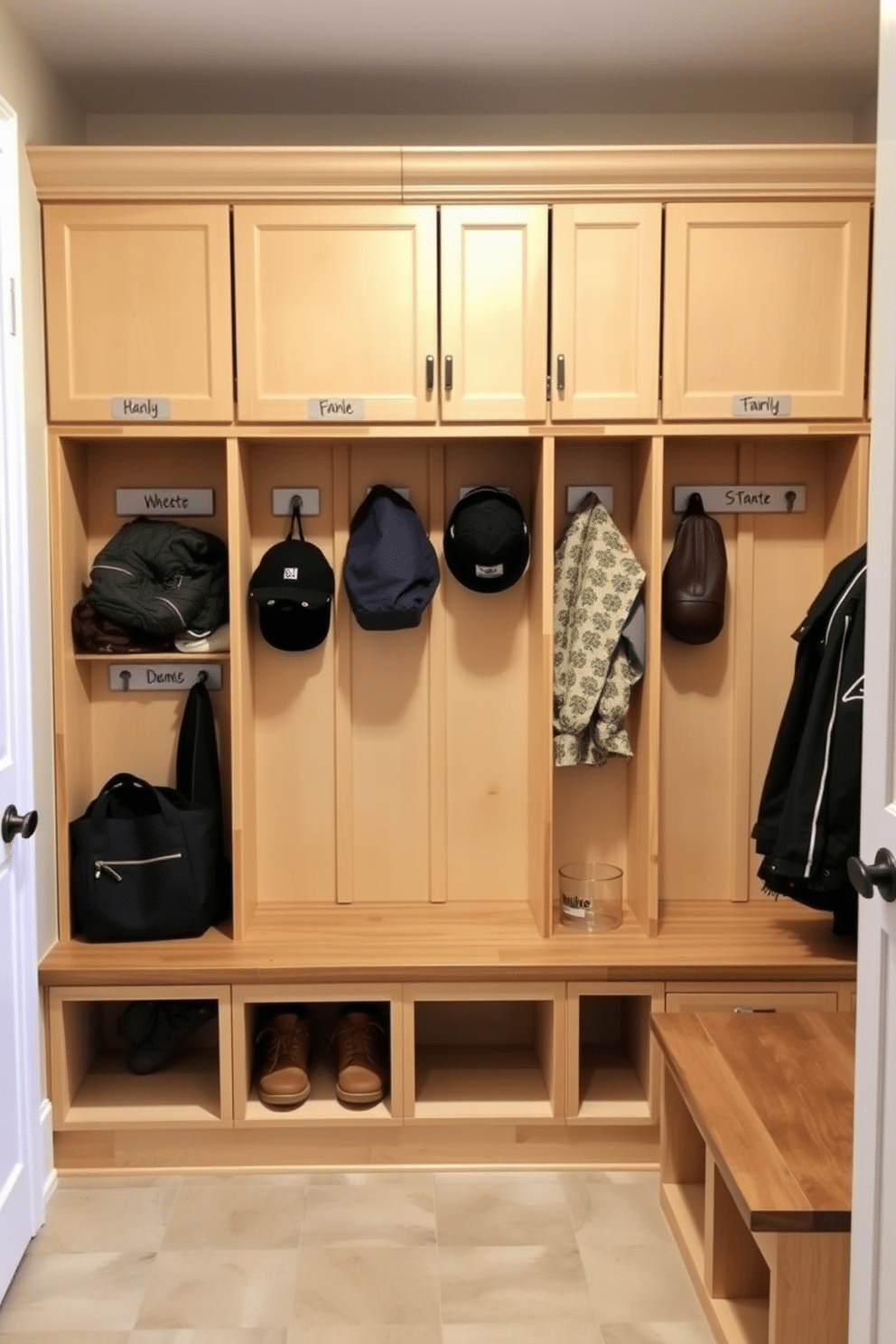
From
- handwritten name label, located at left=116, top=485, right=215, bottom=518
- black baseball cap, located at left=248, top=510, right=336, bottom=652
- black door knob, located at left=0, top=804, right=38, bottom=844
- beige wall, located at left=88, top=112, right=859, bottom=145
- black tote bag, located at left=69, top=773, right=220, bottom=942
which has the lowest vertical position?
black tote bag, located at left=69, top=773, right=220, bottom=942

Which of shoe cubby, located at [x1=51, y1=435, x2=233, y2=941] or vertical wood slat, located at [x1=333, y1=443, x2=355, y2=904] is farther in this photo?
vertical wood slat, located at [x1=333, y1=443, x2=355, y2=904]

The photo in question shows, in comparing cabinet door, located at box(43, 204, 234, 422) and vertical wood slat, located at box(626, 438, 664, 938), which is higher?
cabinet door, located at box(43, 204, 234, 422)

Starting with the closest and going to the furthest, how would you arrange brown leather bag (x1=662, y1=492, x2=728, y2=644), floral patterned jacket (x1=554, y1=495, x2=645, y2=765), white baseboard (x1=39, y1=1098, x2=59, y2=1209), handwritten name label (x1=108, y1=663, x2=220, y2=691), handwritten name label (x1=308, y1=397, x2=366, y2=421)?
1. white baseboard (x1=39, y1=1098, x2=59, y2=1209)
2. handwritten name label (x1=308, y1=397, x2=366, y2=421)
3. floral patterned jacket (x1=554, y1=495, x2=645, y2=765)
4. brown leather bag (x1=662, y1=492, x2=728, y2=644)
5. handwritten name label (x1=108, y1=663, x2=220, y2=691)

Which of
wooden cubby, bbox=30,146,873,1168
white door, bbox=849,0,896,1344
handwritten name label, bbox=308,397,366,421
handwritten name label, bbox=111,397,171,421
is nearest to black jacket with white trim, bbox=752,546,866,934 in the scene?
wooden cubby, bbox=30,146,873,1168

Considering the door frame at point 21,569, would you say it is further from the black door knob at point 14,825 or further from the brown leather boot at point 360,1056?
the brown leather boot at point 360,1056

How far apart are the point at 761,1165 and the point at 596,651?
144 centimetres

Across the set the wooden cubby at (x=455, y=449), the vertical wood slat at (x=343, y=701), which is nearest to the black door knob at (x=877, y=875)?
the wooden cubby at (x=455, y=449)

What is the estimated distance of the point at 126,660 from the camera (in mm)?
3439

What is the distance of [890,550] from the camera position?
69.1 inches

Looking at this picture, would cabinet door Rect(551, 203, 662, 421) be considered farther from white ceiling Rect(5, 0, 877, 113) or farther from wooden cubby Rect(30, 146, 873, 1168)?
white ceiling Rect(5, 0, 877, 113)

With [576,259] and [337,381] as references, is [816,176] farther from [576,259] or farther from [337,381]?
[337,381]

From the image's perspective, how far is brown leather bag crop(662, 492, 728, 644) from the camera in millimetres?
3455

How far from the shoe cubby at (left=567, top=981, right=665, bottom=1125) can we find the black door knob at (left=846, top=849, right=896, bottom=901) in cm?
145

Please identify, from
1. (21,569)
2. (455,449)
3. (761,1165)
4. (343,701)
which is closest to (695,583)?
(455,449)
